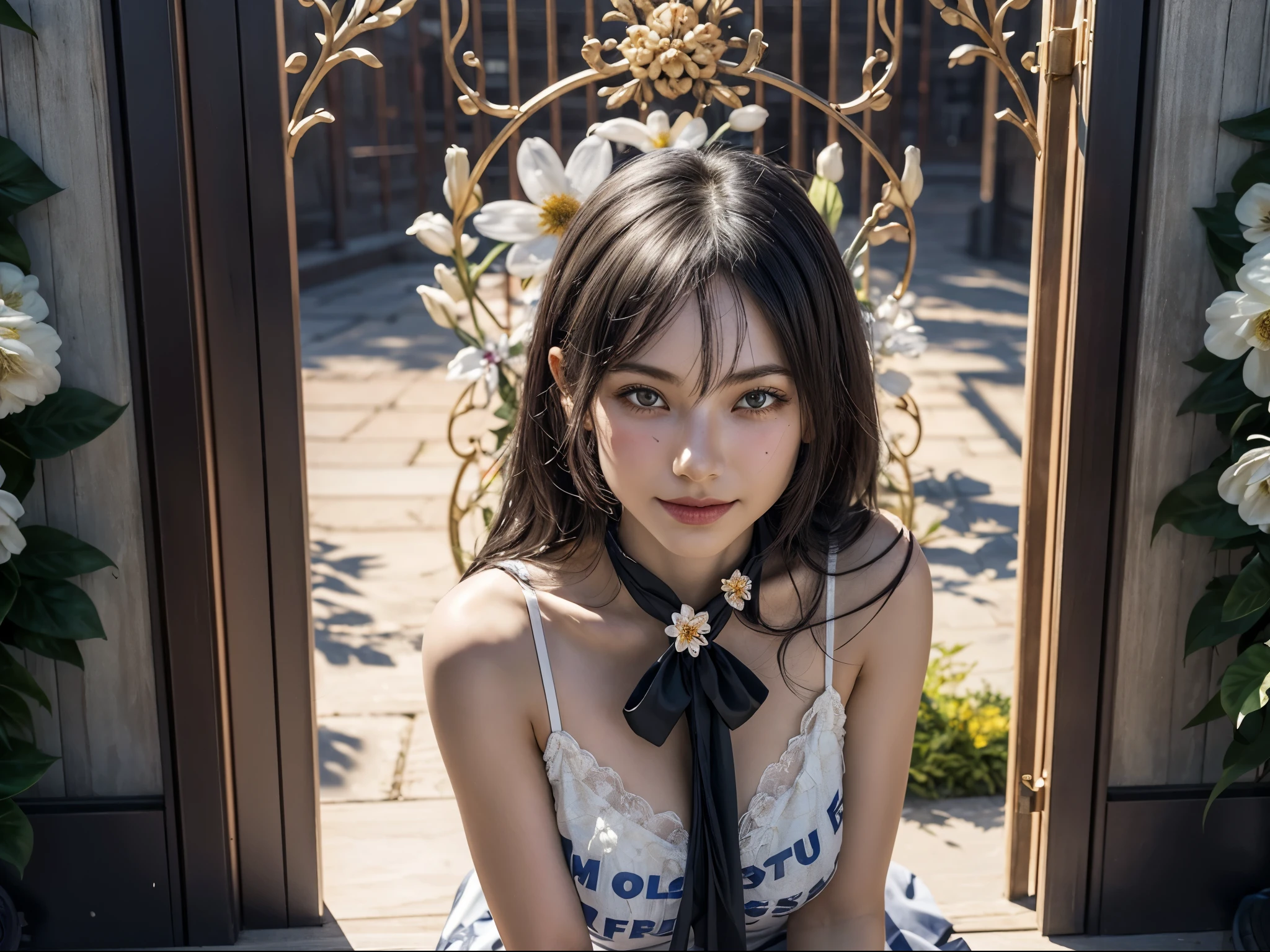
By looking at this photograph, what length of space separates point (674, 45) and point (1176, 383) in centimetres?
98

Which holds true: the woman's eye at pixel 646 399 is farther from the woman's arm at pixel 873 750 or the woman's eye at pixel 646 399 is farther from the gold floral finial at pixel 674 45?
the gold floral finial at pixel 674 45

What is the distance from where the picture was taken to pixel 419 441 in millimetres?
5789

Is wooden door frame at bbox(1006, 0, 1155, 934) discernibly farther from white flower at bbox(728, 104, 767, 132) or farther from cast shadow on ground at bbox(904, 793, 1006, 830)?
white flower at bbox(728, 104, 767, 132)

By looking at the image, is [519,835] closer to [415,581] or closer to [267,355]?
[267,355]

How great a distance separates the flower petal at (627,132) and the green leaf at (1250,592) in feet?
3.87

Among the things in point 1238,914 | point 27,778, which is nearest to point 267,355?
point 27,778

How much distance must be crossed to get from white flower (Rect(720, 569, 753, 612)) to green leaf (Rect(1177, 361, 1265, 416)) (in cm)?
90

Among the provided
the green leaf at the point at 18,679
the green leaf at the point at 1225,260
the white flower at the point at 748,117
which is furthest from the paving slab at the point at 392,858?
the green leaf at the point at 1225,260

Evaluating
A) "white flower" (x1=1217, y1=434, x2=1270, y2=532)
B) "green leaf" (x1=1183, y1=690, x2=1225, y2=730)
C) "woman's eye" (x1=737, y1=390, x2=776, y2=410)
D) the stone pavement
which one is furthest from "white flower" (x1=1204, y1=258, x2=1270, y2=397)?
the stone pavement

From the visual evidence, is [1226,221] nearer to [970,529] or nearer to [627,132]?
[627,132]

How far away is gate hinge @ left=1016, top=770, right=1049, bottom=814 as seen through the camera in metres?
2.25

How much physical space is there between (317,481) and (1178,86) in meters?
3.96

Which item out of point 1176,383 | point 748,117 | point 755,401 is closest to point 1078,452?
point 1176,383

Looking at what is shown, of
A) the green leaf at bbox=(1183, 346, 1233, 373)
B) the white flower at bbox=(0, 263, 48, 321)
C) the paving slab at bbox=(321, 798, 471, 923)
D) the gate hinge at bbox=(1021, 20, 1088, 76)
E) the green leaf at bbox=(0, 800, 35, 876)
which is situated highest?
the gate hinge at bbox=(1021, 20, 1088, 76)
